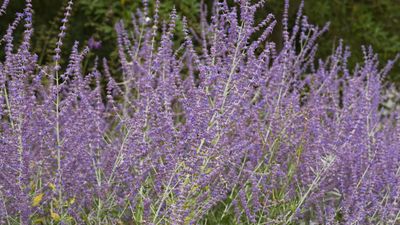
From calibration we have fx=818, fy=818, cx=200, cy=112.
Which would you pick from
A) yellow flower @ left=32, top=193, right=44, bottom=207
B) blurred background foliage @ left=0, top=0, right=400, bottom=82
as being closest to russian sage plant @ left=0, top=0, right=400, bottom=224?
yellow flower @ left=32, top=193, right=44, bottom=207

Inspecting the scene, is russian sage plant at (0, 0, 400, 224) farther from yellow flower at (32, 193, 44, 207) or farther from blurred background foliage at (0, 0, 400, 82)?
blurred background foliage at (0, 0, 400, 82)

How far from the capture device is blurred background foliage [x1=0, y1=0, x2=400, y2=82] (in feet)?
21.2

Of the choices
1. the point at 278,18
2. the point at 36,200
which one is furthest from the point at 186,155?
the point at 278,18

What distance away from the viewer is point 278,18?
21.7 feet

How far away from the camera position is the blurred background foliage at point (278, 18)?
6473mm

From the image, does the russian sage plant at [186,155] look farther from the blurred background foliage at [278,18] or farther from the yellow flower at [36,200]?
the blurred background foliage at [278,18]

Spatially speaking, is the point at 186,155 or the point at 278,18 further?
the point at 278,18

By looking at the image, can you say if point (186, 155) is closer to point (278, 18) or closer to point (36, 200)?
point (36, 200)

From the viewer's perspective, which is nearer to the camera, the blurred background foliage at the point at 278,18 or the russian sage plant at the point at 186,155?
the russian sage plant at the point at 186,155

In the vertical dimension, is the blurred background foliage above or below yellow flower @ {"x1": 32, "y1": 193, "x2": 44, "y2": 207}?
above

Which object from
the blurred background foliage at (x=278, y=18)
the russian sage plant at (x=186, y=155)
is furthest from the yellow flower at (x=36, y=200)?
the blurred background foliage at (x=278, y=18)

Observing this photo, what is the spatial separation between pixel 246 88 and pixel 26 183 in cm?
92

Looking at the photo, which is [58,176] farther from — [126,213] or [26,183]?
[126,213]

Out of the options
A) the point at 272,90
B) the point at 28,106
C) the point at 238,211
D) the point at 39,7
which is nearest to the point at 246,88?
the point at 238,211
